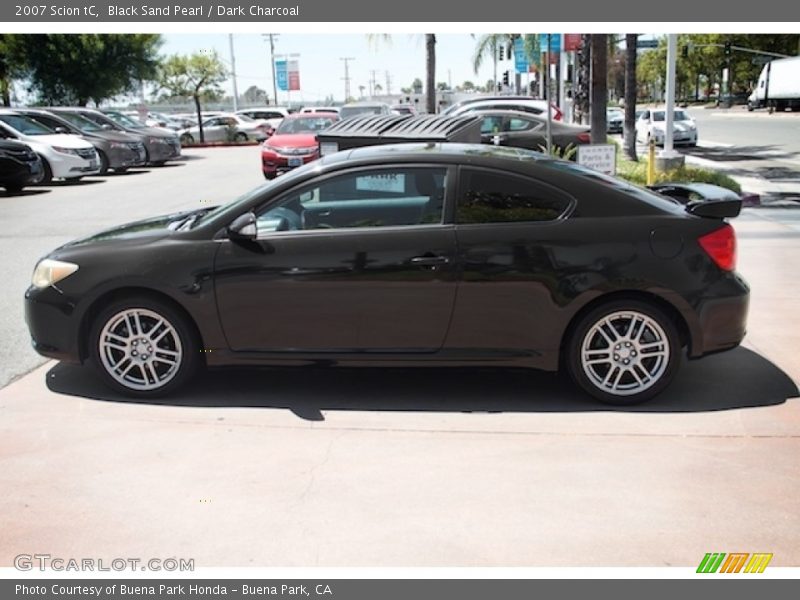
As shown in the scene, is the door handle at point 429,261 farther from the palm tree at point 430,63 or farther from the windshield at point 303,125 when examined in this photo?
the palm tree at point 430,63

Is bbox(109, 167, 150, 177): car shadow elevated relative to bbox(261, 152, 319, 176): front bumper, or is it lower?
lower

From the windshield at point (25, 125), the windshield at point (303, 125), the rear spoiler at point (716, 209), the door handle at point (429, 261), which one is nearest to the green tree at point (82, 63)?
the windshield at point (25, 125)

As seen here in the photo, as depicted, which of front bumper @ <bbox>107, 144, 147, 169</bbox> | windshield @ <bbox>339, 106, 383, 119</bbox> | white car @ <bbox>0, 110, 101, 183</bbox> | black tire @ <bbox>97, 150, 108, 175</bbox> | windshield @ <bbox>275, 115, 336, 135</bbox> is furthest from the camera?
windshield @ <bbox>339, 106, 383, 119</bbox>

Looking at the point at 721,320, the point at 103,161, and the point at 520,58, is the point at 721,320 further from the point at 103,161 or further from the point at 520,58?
the point at 520,58

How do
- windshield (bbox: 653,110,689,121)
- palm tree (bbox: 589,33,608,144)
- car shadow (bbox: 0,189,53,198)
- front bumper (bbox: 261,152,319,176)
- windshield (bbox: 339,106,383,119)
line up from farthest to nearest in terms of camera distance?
windshield (bbox: 653,110,689,121), windshield (bbox: 339,106,383,119), car shadow (bbox: 0,189,53,198), front bumper (bbox: 261,152,319,176), palm tree (bbox: 589,33,608,144)

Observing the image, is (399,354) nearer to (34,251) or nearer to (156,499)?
(156,499)

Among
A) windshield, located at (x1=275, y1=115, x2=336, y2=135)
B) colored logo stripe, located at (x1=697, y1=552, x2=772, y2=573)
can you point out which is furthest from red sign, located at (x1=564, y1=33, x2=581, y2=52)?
colored logo stripe, located at (x1=697, y1=552, x2=772, y2=573)

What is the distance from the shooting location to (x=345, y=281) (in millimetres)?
5000

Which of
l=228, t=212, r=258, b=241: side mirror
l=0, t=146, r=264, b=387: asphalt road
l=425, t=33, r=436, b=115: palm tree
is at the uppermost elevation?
l=425, t=33, r=436, b=115: palm tree

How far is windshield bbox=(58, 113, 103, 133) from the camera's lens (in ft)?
75.5

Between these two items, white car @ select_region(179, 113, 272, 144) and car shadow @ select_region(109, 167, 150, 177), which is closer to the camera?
car shadow @ select_region(109, 167, 150, 177)

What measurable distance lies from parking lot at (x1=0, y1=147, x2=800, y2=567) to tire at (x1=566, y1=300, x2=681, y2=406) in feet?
0.48

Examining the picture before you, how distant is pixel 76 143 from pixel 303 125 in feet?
18.3

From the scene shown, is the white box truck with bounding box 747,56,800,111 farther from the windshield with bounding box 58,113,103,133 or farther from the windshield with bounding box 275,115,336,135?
the windshield with bounding box 58,113,103,133
